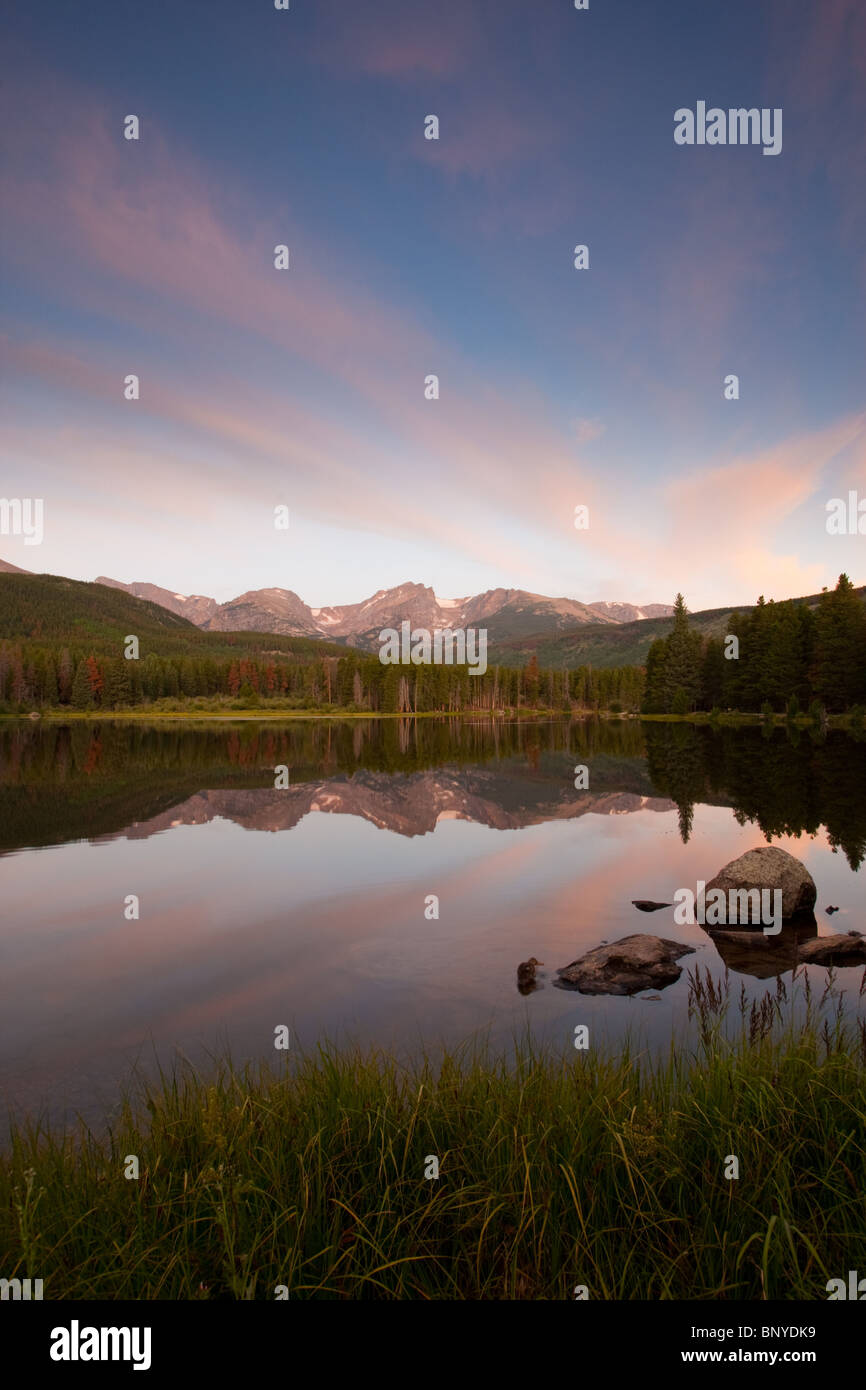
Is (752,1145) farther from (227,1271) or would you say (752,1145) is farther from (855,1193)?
(227,1271)

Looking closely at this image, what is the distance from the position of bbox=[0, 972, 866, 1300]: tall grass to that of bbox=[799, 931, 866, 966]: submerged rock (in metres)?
7.98

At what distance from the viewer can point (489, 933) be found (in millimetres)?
16344

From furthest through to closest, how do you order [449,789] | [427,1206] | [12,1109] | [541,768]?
[541,768]
[449,789]
[12,1109]
[427,1206]

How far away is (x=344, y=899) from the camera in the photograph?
1952cm

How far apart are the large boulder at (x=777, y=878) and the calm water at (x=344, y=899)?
80 cm

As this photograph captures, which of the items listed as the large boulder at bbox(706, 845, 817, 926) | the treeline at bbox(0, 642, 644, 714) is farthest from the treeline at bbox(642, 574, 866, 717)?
the large boulder at bbox(706, 845, 817, 926)

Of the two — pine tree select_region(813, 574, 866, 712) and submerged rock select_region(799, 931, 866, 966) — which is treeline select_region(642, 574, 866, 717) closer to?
pine tree select_region(813, 574, 866, 712)

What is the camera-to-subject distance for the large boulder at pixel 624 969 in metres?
13.0

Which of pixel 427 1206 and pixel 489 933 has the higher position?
pixel 427 1206

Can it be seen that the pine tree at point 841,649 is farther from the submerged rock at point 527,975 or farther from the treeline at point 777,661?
the submerged rock at point 527,975

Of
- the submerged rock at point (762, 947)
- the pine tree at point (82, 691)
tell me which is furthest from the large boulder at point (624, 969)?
the pine tree at point (82, 691)
